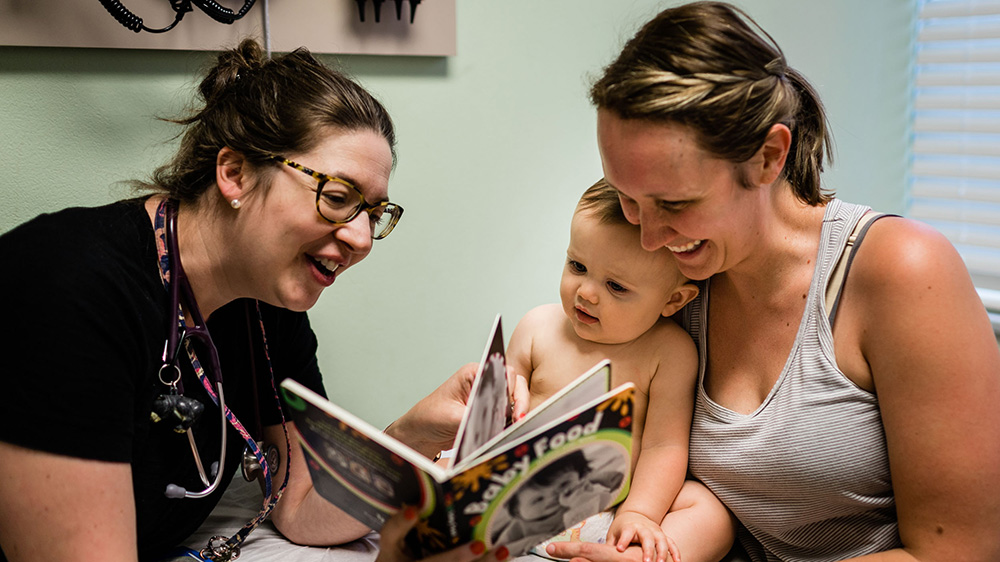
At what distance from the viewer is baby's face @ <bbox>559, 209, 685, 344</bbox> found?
1.41 meters

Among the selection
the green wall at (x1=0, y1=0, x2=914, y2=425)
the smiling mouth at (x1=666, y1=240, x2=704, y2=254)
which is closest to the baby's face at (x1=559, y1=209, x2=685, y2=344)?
the smiling mouth at (x1=666, y1=240, x2=704, y2=254)

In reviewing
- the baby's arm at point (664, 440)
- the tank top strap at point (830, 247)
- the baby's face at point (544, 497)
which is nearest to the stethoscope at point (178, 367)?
the baby's face at point (544, 497)

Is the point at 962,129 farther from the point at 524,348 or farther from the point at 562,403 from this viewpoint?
the point at 562,403

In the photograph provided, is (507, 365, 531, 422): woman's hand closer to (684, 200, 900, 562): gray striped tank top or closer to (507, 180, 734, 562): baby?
(507, 180, 734, 562): baby

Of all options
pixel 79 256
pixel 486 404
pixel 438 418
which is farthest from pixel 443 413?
pixel 79 256

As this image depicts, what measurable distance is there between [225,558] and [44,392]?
49cm

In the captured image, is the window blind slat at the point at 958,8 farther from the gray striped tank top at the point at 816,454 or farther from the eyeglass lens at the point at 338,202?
the eyeglass lens at the point at 338,202

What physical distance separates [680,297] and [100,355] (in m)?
0.98

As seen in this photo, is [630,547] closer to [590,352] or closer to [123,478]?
[590,352]

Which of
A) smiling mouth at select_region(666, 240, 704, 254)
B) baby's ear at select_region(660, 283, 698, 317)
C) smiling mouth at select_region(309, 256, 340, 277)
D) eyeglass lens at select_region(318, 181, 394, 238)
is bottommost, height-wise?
baby's ear at select_region(660, 283, 698, 317)

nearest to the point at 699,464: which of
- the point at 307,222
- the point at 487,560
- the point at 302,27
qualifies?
the point at 487,560

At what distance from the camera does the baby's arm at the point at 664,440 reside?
4.48 feet

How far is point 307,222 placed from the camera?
121 centimetres

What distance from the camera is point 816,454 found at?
4.08 feet
